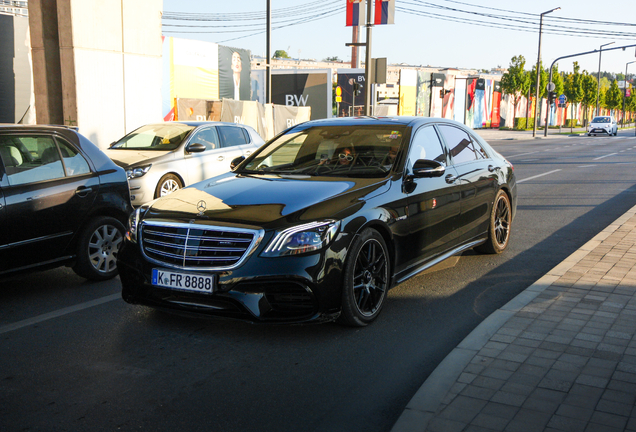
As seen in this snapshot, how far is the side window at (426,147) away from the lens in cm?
558

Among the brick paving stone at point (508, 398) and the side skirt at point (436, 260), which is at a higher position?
the side skirt at point (436, 260)

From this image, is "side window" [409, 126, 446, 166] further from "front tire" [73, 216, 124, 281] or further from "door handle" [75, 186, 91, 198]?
"door handle" [75, 186, 91, 198]

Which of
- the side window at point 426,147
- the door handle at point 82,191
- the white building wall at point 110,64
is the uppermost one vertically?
the white building wall at point 110,64

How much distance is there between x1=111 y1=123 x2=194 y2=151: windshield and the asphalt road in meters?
5.07

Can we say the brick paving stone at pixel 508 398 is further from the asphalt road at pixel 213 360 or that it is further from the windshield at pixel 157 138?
the windshield at pixel 157 138

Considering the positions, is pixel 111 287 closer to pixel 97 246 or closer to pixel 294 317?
pixel 97 246

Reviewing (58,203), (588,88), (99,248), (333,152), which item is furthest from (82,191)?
(588,88)

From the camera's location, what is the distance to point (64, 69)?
1557 cm

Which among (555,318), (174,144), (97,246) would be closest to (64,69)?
(174,144)

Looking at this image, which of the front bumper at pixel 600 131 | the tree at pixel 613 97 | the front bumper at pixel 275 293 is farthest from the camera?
the tree at pixel 613 97

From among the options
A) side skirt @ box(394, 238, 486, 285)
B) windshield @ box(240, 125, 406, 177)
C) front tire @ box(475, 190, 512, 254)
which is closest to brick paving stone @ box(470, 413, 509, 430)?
side skirt @ box(394, 238, 486, 285)

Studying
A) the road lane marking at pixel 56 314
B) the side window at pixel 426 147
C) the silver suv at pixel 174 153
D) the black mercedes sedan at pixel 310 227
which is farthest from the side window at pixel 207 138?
the side window at pixel 426 147

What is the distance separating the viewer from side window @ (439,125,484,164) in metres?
6.30

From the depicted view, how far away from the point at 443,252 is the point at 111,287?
3.03 m
